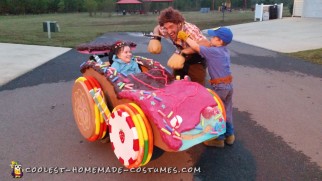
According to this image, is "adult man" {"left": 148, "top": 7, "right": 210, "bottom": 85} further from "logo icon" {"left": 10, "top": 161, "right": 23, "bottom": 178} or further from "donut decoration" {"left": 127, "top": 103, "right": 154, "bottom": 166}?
"logo icon" {"left": 10, "top": 161, "right": 23, "bottom": 178}

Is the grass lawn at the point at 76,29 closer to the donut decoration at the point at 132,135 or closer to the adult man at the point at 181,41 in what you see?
the adult man at the point at 181,41

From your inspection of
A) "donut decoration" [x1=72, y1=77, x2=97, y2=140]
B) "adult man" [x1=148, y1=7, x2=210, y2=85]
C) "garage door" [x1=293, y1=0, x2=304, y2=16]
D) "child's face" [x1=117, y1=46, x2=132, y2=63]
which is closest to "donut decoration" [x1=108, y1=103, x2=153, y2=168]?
"donut decoration" [x1=72, y1=77, x2=97, y2=140]

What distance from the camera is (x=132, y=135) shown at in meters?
2.91

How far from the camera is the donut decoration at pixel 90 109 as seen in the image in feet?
11.6

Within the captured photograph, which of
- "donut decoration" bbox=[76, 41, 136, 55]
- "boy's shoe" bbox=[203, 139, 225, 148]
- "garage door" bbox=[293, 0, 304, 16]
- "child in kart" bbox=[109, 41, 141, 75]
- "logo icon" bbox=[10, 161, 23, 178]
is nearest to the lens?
"logo icon" bbox=[10, 161, 23, 178]

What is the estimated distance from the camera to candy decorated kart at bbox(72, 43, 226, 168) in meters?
2.87

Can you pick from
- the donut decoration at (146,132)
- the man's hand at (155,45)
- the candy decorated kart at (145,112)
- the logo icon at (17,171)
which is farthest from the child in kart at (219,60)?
the logo icon at (17,171)

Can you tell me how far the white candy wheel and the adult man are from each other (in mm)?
877

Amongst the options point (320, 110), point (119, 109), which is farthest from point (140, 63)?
point (320, 110)

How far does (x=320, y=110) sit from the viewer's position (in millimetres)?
5238

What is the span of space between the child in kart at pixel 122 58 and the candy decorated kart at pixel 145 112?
0.27 meters

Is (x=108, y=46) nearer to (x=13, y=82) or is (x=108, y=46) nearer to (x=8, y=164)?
(x=8, y=164)

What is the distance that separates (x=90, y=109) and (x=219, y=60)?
1.62 m

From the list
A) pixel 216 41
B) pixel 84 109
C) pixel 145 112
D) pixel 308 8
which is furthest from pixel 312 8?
pixel 145 112
